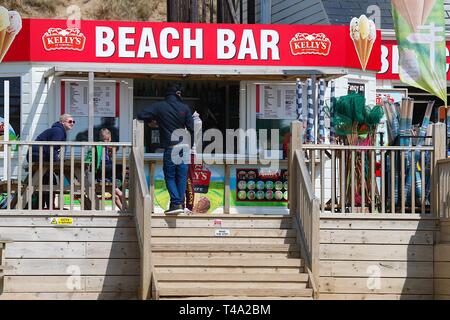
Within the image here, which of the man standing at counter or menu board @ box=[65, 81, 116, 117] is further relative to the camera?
menu board @ box=[65, 81, 116, 117]

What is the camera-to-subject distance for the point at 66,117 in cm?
1543

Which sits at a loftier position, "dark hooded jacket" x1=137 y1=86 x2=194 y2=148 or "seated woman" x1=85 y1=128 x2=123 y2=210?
"dark hooded jacket" x1=137 y1=86 x2=194 y2=148

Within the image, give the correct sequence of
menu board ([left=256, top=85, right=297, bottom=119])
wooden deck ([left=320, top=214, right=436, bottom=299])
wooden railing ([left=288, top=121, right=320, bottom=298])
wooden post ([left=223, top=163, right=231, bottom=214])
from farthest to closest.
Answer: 1. menu board ([left=256, top=85, right=297, bottom=119])
2. wooden post ([left=223, top=163, right=231, bottom=214])
3. wooden deck ([left=320, top=214, right=436, bottom=299])
4. wooden railing ([left=288, top=121, right=320, bottom=298])

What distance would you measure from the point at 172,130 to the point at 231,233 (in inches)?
61.1

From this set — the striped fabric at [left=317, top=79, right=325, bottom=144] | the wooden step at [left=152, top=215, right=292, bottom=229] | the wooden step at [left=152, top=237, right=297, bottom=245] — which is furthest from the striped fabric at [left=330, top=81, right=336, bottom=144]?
the wooden step at [left=152, top=237, right=297, bottom=245]

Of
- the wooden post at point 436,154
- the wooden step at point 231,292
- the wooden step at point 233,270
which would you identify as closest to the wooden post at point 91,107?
the wooden step at point 233,270

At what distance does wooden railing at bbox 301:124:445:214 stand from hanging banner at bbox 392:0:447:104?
1090mm

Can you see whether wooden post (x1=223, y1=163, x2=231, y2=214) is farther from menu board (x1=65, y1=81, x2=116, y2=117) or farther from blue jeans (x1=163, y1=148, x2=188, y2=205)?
blue jeans (x1=163, y1=148, x2=188, y2=205)

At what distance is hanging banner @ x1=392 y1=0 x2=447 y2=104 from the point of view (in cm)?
1633

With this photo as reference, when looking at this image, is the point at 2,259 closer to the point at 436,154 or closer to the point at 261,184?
the point at 261,184

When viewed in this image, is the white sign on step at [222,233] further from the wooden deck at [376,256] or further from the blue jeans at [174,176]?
the wooden deck at [376,256]

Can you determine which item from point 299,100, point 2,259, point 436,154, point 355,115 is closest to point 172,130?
point 355,115

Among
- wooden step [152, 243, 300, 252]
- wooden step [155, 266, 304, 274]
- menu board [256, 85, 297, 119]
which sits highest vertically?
menu board [256, 85, 297, 119]

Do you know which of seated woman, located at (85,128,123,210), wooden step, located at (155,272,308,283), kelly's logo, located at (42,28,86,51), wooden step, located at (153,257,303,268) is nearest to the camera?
wooden step, located at (155,272,308,283)
